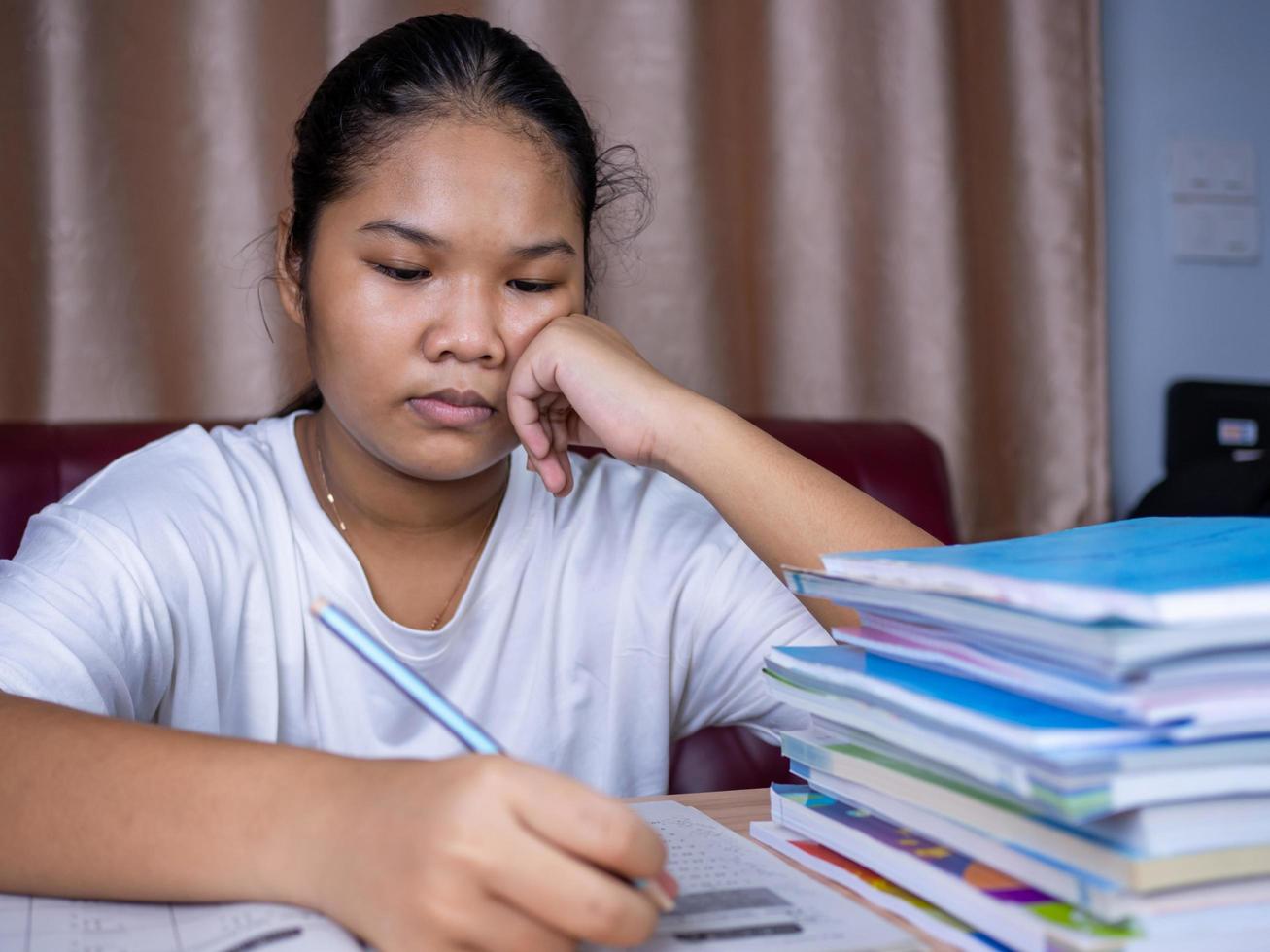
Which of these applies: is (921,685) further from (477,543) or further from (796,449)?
(796,449)

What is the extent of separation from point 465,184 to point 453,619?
1.31 feet

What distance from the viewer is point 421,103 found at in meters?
1.12

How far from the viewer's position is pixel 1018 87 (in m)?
2.05

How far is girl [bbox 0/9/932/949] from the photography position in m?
1.00

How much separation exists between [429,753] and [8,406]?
88 cm

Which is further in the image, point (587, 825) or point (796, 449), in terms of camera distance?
point (796, 449)

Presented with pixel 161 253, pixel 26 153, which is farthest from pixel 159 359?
pixel 26 153

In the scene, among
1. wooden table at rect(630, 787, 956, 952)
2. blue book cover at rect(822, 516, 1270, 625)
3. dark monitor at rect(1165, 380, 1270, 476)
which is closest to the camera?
blue book cover at rect(822, 516, 1270, 625)

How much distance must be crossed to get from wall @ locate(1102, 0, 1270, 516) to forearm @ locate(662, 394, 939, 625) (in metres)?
1.39

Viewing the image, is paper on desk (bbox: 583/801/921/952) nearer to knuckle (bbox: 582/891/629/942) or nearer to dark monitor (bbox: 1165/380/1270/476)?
knuckle (bbox: 582/891/629/942)

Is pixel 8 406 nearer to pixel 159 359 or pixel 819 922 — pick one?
pixel 159 359

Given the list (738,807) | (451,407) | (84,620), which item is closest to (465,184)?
(451,407)

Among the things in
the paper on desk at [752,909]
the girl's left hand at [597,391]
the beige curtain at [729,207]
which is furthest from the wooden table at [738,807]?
the beige curtain at [729,207]

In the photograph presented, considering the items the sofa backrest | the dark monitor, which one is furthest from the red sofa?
the dark monitor
